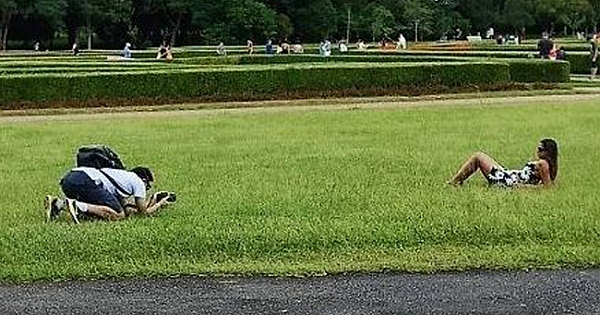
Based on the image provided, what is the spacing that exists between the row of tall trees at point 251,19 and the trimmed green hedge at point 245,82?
3632cm

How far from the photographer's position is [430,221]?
7.96m

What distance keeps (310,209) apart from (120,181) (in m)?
1.54

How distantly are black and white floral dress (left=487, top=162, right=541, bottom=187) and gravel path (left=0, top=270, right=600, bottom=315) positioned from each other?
3043 mm

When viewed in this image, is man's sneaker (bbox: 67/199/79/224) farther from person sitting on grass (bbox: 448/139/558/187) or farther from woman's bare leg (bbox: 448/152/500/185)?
person sitting on grass (bbox: 448/139/558/187)

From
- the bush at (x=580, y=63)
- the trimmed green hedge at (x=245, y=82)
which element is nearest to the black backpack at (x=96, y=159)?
the trimmed green hedge at (x=245, y=82)

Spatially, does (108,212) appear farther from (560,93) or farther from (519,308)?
(560,93)

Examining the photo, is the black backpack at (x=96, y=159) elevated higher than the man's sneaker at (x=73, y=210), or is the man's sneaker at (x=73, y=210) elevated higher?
the black backpack at (x=96, y=159)

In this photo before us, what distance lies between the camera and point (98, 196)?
8180 mm

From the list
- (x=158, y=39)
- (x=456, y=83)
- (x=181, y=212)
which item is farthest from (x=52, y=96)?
(x=158, y=39)

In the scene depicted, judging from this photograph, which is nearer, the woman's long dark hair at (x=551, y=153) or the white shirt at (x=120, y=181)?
the white shirt at (x=120, y=181)

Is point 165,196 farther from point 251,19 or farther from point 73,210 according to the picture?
point 251,19

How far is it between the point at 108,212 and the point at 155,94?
52.7 ft

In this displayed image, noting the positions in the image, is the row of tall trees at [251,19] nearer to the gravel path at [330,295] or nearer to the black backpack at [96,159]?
the black backpack at [96,159]

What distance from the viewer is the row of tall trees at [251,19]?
61.7m
